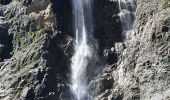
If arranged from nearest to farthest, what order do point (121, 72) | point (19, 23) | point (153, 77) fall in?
point (153, 77) → point (121, 72) → point (19, 23)

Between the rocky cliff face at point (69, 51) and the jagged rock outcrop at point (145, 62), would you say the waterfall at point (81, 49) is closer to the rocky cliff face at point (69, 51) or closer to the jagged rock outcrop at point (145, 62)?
the rocky cliff face at point (69, 51)

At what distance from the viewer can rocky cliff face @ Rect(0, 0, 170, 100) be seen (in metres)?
67.2

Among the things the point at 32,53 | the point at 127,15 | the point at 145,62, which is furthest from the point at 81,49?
the point at 145,62

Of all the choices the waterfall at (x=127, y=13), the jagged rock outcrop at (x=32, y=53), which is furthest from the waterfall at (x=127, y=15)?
the jagged rock outcrop at (x=32, y=53)

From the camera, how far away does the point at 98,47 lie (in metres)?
76.7

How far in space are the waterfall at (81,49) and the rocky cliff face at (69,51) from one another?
0.84 m

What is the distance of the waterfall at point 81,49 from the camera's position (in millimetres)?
72856

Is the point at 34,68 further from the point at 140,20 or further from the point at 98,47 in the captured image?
the point at 140,20

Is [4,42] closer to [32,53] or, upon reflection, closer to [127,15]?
[32,53]

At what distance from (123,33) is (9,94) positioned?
54.9 ft

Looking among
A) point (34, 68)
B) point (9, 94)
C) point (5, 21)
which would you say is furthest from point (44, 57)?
point (5, 21)

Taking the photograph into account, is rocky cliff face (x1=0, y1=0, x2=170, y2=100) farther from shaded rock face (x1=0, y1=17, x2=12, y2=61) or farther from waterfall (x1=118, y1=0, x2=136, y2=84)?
waterfall (x1=118, y1=0, x2=136, y2=84)

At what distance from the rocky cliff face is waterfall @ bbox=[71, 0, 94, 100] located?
0.84 meters

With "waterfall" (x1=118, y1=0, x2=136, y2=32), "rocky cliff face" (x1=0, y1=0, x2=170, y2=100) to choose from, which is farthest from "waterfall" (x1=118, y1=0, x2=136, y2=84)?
"rocky cliff face" (x1=0, y1=0, x2=170, y2=100)
